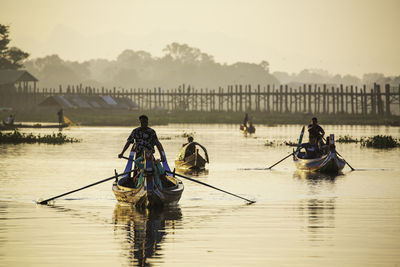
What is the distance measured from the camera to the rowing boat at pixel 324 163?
97.6ft

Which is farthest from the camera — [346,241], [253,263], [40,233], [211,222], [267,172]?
[267,172]

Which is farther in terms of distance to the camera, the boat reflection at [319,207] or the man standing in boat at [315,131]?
the man standing in boat at [315,131]

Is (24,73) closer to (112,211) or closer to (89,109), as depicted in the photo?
(89,109)

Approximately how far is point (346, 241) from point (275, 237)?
1.36 m

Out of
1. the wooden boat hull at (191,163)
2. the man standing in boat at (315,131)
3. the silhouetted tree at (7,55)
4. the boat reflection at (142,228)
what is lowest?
the boat reflection at (142,228)

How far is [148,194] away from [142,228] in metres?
2.19

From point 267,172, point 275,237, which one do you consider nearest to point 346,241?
point 275,237

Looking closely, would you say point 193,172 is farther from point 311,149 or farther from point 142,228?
point 142,228

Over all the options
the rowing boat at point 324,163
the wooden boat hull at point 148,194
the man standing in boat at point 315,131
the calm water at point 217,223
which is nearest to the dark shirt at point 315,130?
the man standing in boat at point 315,131

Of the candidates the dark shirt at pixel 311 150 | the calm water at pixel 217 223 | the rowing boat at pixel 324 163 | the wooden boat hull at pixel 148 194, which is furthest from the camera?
the dark shirt at pixel 311 150

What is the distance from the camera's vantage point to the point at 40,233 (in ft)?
55.3

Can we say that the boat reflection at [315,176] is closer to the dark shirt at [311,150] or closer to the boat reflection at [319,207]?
the boat reflection at [319,207]

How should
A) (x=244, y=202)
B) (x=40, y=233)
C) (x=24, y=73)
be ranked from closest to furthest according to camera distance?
(x=40, y=233) → (x=244, y=202) → (x=24, y=73)

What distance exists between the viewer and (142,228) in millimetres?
17391
